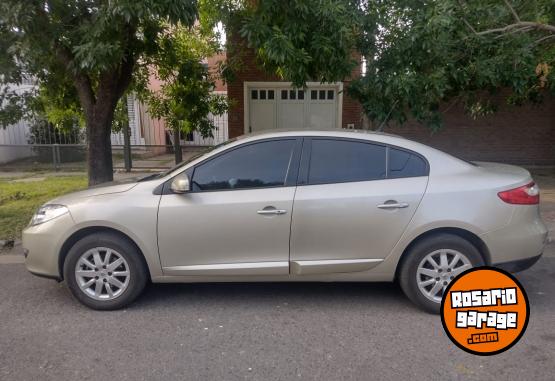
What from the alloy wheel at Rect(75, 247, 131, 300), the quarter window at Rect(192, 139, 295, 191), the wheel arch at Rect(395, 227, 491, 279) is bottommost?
the alloy wheel at Rect(75, 247, 131, 300)

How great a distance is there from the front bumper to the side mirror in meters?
0.97

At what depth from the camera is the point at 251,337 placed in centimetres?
345

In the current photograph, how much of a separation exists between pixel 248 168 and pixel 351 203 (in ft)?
3.17

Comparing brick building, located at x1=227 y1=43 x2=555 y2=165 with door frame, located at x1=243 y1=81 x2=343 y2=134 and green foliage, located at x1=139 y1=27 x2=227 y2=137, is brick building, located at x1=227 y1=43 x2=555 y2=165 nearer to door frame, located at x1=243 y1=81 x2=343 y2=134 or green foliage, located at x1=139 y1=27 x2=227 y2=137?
door frame, located at x1=243 y1=81 x2=343 y2=134

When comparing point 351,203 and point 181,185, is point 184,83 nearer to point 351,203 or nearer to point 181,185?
point 181,185

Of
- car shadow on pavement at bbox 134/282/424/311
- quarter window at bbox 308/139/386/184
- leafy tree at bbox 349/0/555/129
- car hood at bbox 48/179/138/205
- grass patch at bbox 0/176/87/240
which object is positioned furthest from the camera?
grass patch at bbox 0/176/87/240

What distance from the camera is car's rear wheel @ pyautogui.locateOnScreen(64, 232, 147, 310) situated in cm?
386

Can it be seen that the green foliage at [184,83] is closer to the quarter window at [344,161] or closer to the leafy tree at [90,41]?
the leafy tree at [90,41]

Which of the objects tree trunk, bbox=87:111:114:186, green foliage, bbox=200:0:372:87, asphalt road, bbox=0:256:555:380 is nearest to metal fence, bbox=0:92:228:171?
tree trunk, bbox=87:111:114:186

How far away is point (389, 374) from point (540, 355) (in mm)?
1175

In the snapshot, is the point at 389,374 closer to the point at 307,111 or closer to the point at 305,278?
the point at 305,278

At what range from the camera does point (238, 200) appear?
377cm

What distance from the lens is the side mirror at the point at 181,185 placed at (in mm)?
3764

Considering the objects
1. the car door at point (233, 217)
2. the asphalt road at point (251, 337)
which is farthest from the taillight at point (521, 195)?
the car door at point (233, 217)
